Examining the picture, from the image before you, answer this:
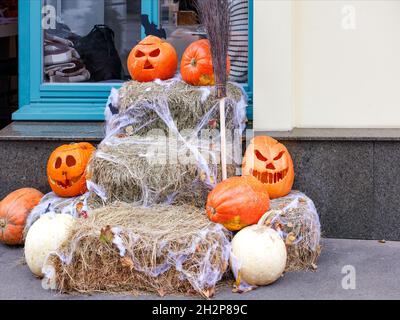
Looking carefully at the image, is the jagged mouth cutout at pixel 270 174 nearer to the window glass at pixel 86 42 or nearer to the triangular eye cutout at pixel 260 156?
the triangular eye cutout at pixel 260 156

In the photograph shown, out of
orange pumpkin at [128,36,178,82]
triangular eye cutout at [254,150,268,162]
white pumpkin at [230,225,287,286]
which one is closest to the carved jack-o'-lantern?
triangular eye cutout at [254,150,268,162]

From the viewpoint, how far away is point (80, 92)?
7.11 meters

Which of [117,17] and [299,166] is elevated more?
[117,17]

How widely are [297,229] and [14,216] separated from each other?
2.05m

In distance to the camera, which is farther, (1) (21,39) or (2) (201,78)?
(1) (21,39)

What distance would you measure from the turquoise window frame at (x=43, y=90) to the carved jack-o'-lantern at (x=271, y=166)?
5.26 ft

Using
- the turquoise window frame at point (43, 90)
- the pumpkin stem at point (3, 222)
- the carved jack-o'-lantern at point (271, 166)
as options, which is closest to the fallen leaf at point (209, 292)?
the carved jack-o'-lantern at point (271, 166)

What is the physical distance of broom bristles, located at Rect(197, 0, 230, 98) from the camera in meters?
5.71

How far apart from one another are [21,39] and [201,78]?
1.92 m

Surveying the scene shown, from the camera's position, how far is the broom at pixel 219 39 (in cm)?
571
